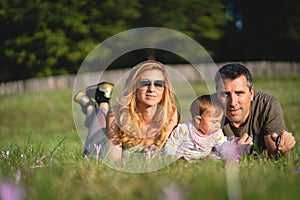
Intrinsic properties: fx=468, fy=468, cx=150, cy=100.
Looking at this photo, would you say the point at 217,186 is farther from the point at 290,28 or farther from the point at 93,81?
the point at 290,28

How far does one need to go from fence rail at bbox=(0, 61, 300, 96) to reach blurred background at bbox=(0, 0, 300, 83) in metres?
3.97

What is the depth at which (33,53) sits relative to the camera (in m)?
30.2

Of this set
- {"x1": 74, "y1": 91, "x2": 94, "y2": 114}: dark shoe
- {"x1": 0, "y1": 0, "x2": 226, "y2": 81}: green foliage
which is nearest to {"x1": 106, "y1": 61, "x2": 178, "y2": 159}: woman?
{"x1": 74, "y1": 91, "x2": 94, "y2": 114}: dark shoe

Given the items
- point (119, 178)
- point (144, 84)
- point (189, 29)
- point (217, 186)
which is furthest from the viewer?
point (189, 29)

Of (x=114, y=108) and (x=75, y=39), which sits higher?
(x=75, y=39)

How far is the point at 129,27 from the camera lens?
32906 mm

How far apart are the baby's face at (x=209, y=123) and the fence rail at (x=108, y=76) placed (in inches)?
778

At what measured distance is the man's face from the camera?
149 inches

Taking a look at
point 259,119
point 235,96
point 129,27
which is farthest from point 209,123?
point 129,27

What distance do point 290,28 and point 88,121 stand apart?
29649 millimetres

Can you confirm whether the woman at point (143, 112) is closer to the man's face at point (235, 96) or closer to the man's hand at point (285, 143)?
the man's face at point (235, 96)

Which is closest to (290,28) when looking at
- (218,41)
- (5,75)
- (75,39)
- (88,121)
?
(218,41)

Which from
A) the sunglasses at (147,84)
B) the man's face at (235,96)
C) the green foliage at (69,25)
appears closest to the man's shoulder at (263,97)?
the man's face at (235,96)

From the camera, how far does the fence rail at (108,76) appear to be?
982 inches
